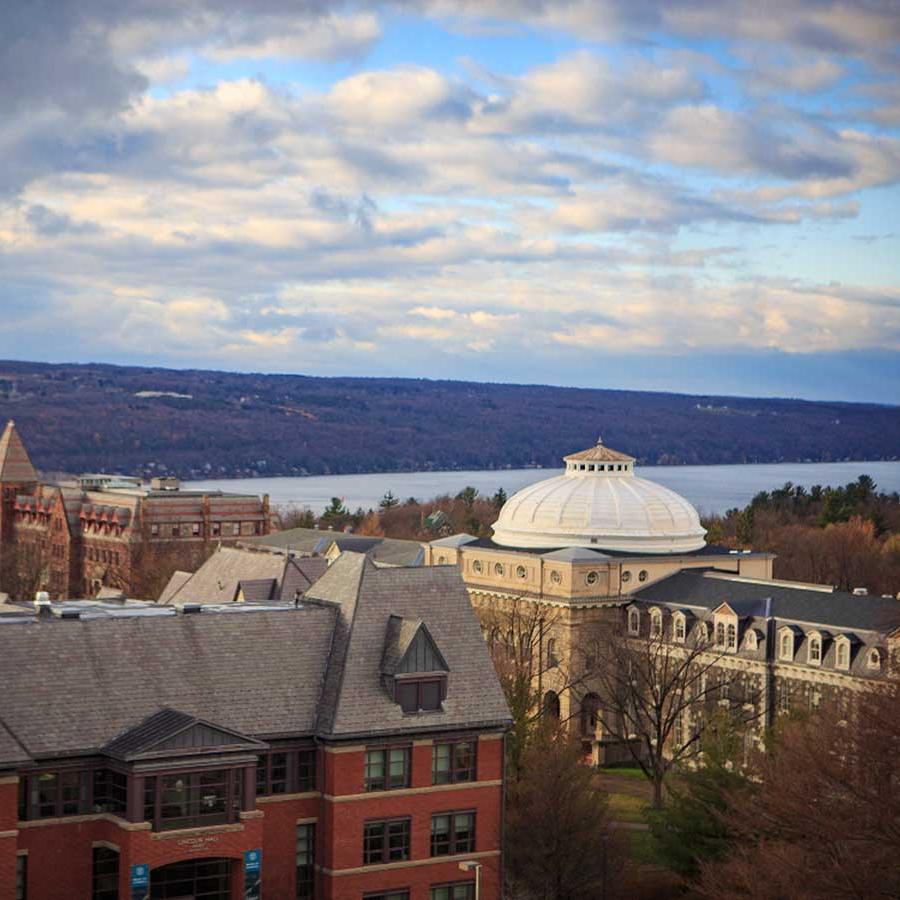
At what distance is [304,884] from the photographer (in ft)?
175

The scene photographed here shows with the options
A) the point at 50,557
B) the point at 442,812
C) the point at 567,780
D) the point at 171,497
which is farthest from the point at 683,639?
the point at 50,557

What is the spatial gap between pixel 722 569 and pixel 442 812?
2078 inches

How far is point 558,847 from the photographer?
58.1 meters

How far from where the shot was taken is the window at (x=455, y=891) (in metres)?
54.4

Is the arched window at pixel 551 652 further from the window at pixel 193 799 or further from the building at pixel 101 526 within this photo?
the building at pixel 101 526

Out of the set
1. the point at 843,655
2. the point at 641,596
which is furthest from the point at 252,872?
the point at 641,596

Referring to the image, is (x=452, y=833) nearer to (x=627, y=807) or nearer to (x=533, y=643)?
(x=627, y=807)

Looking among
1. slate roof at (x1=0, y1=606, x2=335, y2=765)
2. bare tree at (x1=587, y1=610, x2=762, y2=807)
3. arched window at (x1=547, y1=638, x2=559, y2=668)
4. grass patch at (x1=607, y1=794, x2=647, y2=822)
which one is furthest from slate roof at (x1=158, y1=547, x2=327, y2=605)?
slate roof at (x1=0, y1=606, x2=335, y2=765)

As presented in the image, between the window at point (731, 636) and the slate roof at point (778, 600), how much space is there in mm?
907

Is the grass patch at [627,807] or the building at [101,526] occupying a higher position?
the building at [101,526]

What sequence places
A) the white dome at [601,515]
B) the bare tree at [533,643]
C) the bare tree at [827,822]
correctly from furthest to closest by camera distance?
1. the white dome at [601,515]
2. the bare tree at [533,643]
3. the bare tree at [827,822]

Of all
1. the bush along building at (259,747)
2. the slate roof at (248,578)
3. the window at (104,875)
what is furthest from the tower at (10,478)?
the window at (104,875)

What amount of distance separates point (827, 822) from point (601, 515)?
→ 57732 millimetres

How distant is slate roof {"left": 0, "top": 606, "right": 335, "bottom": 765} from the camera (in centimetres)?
4975
